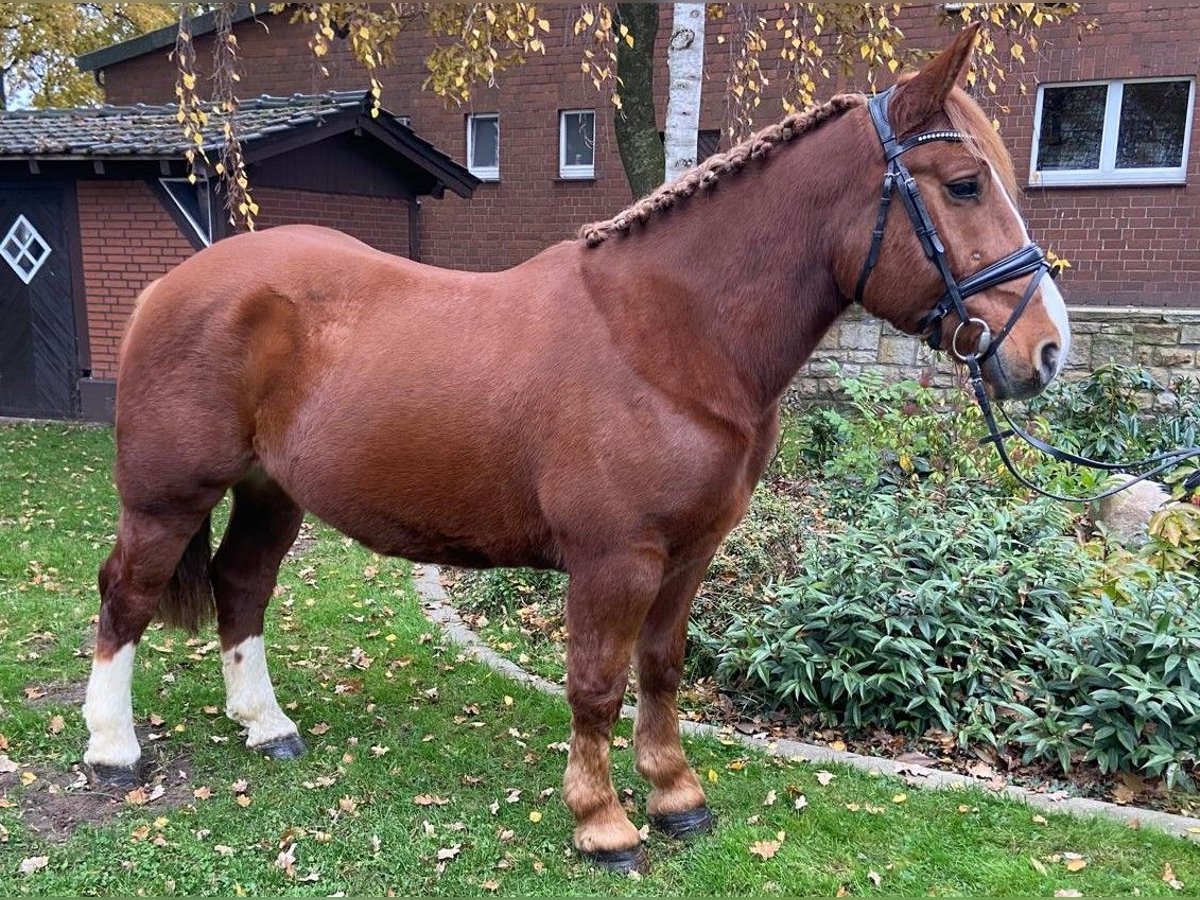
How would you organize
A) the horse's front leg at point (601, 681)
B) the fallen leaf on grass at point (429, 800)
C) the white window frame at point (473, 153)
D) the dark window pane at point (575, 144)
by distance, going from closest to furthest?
the horse's front leg at point (601, 681), the fallen leaf on grass at point (429, 800), the dark window pane at point (575, 144), the white window frame at point (473, 153)

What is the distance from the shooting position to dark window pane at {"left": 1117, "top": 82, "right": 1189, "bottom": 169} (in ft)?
33.4

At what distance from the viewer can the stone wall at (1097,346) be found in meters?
8.38

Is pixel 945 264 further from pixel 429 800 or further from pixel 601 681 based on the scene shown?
pixel 429 800

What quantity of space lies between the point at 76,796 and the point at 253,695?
2.32ft

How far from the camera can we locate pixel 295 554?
271 inches

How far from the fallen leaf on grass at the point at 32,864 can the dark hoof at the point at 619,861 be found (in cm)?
180

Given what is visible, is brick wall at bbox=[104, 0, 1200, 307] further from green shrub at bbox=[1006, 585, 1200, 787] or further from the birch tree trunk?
green shrub at bbox=[1006, 585, 1200, 787]

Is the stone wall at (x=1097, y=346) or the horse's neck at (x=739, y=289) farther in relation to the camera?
the stone wall at (x=1097, y=346)

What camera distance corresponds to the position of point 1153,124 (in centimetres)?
1031

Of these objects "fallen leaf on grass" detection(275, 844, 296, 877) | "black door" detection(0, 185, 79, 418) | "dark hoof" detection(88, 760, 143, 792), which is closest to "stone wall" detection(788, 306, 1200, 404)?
"fallen leaf on grass" detection(275, 844, 296, 877)

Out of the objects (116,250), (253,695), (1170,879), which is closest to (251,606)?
(253,695)

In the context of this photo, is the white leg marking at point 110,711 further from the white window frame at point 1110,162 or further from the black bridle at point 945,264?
the white window frame at point 1110,162

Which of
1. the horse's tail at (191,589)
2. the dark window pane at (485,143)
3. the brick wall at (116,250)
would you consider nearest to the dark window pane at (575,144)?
the dark window pane at (485,143)

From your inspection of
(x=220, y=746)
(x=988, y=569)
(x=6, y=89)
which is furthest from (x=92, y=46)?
(x=988, y=569)
